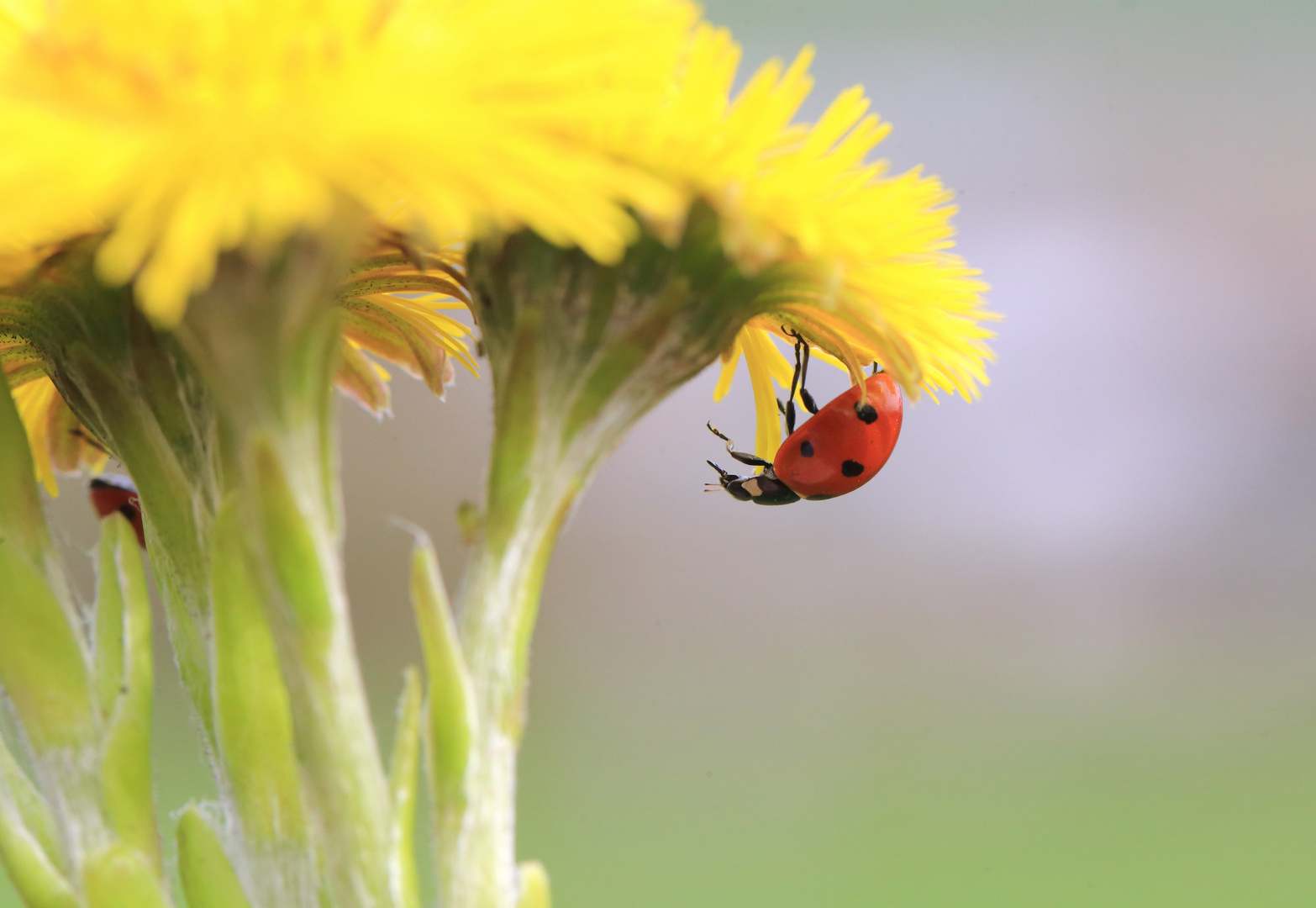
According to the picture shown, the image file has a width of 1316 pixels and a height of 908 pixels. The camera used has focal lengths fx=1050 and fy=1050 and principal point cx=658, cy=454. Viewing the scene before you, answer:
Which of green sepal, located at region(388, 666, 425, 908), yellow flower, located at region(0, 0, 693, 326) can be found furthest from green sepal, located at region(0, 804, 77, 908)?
yellow flower, located at region(0, 0, 693, 326)

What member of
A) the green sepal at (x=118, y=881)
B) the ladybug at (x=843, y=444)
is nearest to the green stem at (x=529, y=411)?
the green sepal at (x=118, y=881)

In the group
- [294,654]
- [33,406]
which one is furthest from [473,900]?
[33,406]

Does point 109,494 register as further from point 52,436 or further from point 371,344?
point 371,344

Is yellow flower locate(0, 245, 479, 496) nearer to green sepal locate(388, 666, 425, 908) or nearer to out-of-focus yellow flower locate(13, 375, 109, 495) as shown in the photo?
out-of-focus yellow flower locate(13, 375, 109, 495)

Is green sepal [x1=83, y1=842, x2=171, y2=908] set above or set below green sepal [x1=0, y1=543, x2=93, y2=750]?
below

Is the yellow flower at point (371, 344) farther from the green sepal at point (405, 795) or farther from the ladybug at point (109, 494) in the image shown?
the green sepal at point (405, 795)

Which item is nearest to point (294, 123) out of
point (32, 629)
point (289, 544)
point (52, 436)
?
point (289, 544)

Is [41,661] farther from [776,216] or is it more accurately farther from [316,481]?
[776,216]
